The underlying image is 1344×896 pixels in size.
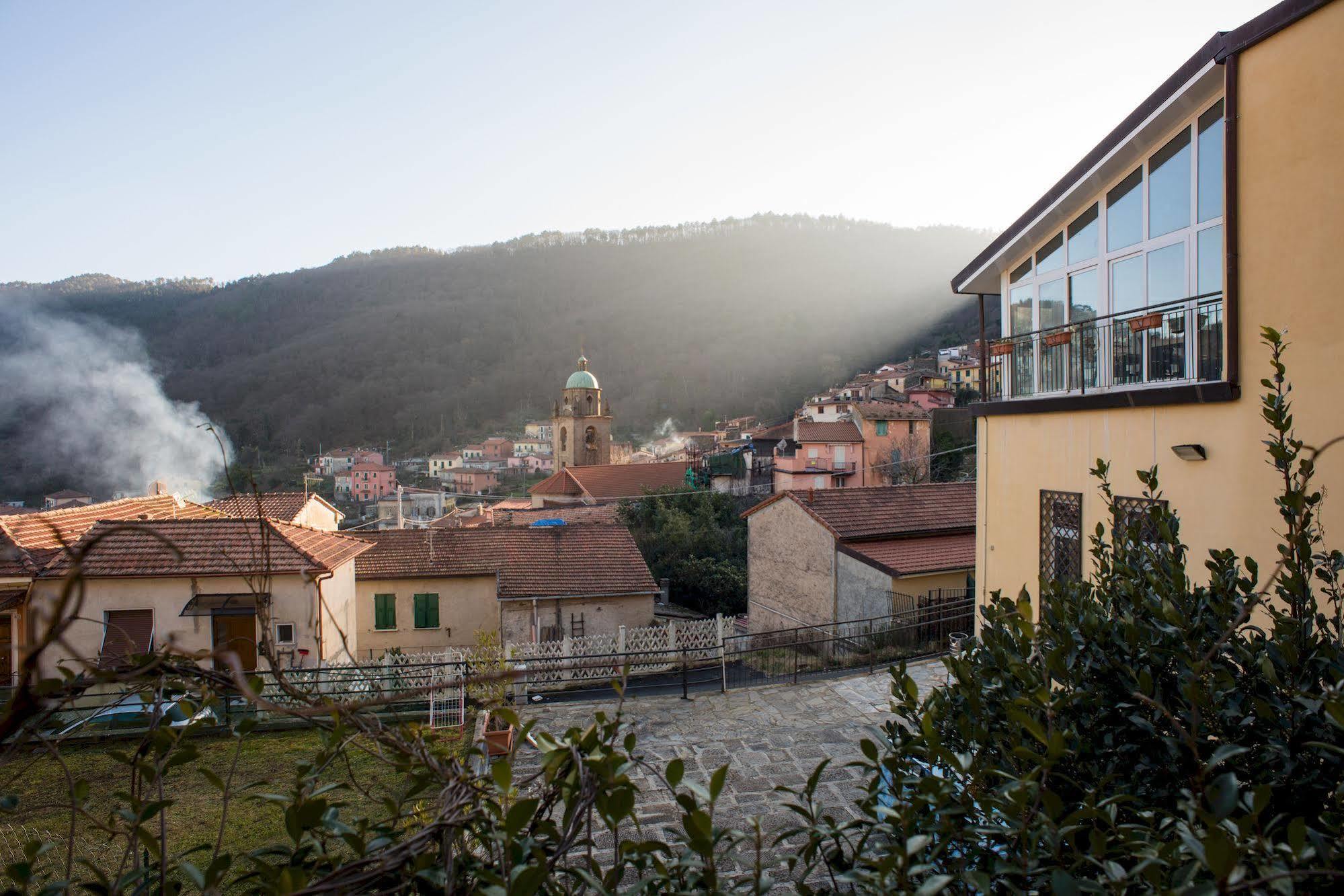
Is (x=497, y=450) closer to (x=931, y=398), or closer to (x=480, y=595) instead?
(x=931, y=398)

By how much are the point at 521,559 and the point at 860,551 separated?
347 inches

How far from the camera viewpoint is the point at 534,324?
120 meters

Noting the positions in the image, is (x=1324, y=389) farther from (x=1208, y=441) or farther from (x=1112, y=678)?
(x=1112, y=678)

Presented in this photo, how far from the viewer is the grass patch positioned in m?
7.15

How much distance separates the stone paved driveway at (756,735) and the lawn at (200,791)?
77.9 inches

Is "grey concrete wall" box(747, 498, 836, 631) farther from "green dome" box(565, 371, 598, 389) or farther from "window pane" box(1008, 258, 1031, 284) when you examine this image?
"green dome" box(565, 371, 598, 389)

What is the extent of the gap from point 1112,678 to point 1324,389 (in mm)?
3476

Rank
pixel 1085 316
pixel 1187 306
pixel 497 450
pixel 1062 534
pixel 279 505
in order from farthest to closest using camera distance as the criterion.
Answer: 1. pixel 497 450
2. pixel 279 505
3. pixel 1085 316
4. pixel 1062 534
5. pixel 1187 306

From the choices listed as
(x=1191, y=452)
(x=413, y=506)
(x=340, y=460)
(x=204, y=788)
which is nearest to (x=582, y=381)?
(x=413, y=506)

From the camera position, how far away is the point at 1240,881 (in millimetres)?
1192

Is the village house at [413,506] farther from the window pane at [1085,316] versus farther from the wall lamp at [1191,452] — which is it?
the wall lamp at [1191,452]

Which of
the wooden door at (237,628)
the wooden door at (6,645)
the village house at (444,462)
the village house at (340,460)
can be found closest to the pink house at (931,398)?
the wooden door at (237,628)

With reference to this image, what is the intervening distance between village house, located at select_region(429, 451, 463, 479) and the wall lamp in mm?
71056

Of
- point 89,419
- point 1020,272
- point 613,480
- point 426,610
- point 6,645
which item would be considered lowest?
point 426,610
